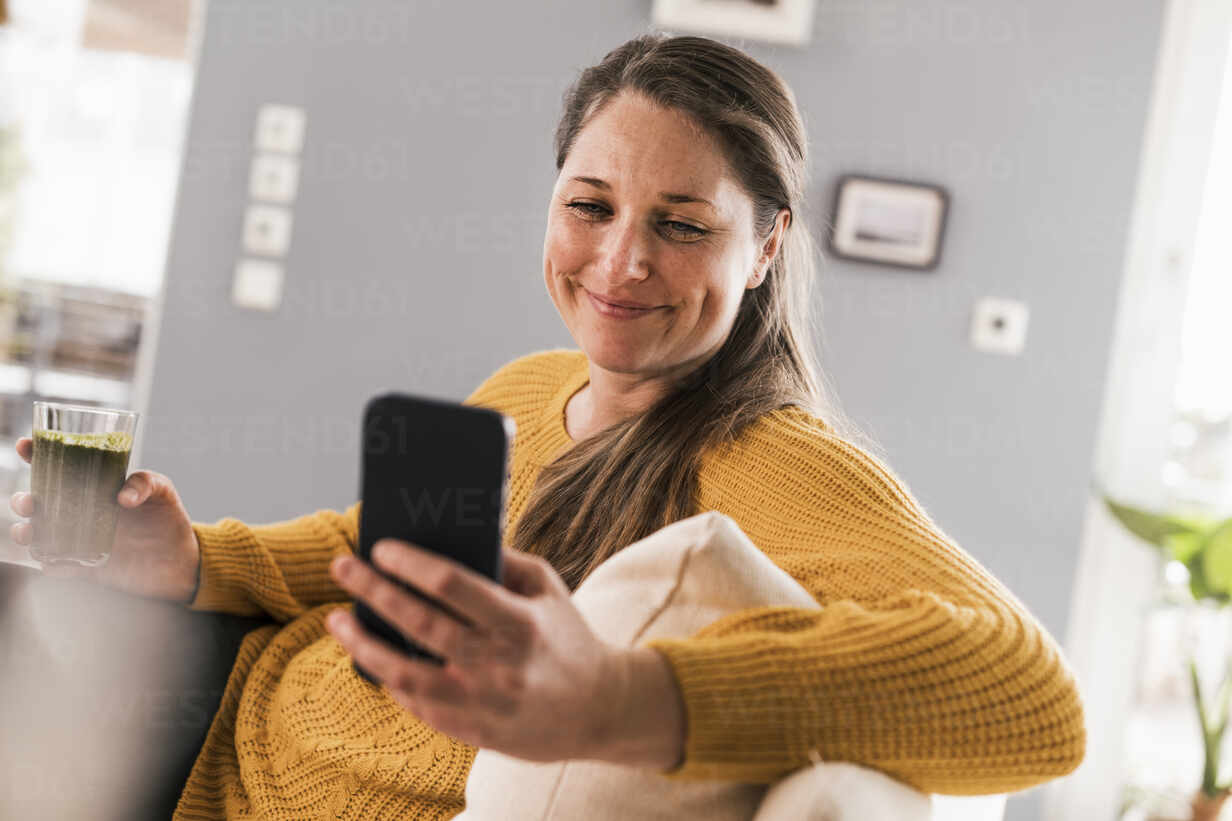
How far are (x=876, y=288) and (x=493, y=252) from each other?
1.00 meters

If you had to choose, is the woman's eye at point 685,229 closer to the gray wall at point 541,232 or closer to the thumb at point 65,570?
the thumb at point 65,570

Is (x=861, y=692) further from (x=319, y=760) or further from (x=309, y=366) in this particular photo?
(x=309, y=366)

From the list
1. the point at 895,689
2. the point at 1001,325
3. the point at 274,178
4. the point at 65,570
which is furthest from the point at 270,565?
the point at 1001,325

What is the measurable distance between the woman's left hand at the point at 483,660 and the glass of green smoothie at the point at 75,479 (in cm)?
57

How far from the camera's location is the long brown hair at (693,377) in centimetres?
111

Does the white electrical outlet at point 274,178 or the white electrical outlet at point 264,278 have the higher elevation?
the white electrical outlet at point 274,178

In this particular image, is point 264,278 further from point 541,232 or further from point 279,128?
point 541,232

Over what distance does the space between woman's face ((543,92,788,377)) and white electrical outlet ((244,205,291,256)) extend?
184 cm

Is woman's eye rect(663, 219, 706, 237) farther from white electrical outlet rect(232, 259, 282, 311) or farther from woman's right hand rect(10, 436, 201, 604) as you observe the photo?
white electrical outlet rect(232, 259, 282, 311)

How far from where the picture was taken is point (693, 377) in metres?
1.25

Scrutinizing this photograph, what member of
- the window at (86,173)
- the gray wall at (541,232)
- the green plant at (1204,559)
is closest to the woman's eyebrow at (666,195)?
the gray wall at (541,232)

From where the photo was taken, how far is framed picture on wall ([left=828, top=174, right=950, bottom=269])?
2.74 m
